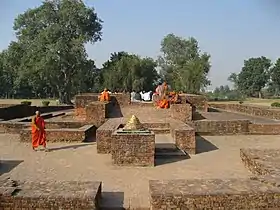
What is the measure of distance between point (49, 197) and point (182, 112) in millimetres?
8844

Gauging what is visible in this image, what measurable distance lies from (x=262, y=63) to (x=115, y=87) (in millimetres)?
46872

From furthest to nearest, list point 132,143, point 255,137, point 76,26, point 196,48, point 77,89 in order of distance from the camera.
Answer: point 196,48 < point 77,89 < point 76,26 < point 255,137 < point 132,143

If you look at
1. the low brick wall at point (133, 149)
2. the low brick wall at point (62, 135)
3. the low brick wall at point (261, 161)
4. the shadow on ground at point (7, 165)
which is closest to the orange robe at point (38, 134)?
the low brick wall at point (62, 135)

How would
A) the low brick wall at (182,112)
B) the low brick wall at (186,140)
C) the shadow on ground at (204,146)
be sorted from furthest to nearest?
the low brick wall at (182,112) → the shadow on ground at (204,146) → the low brick wall at (186,140)

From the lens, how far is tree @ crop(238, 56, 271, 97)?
78.7 meters

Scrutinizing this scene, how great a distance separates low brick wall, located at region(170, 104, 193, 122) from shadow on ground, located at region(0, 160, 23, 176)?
6.10 metres

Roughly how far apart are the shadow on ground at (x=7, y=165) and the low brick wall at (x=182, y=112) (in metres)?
6.10

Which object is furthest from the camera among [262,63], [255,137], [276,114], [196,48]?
[262,63]

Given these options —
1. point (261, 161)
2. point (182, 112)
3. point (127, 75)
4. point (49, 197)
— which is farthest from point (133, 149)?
point (127, 75)

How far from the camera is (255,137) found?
11672 mm

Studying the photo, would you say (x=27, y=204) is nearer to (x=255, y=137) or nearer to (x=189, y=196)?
(x=189, y=196)

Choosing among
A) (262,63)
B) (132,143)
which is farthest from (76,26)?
(262,63)

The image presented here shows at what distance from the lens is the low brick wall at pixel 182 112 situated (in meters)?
12.8

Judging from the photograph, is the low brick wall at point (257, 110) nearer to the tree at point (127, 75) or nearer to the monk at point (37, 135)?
the monk at point (37, 135)
